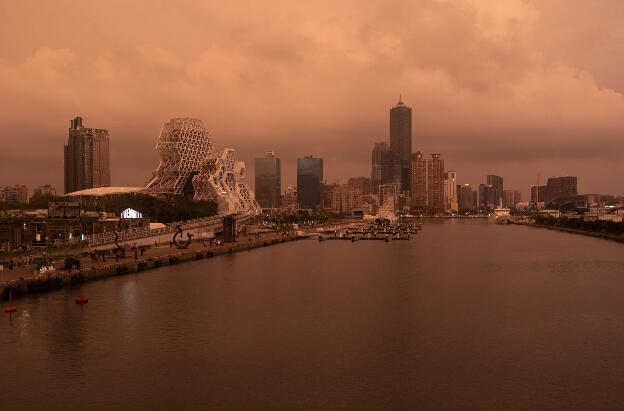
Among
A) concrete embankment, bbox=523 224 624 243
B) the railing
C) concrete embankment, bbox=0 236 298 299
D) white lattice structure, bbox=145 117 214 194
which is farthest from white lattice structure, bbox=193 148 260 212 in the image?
concrete embankment, bbox=523 224 624 243

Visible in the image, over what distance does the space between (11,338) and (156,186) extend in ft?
310

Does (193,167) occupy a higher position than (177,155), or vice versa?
(177,155)

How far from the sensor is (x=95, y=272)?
46938mm

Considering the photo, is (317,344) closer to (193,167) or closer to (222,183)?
(222,183)

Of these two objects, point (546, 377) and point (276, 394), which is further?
point (546, 377)

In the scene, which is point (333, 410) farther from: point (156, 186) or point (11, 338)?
point (156, 186)

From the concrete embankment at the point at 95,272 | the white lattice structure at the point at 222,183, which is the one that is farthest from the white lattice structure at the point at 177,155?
the concrete embankment at the point at 95,272

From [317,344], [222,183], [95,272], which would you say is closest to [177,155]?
[222,183]

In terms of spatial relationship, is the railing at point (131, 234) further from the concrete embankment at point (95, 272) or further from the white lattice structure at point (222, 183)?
the white lattice structure at point (222, 183)

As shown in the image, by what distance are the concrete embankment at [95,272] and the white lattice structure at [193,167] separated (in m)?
49.3

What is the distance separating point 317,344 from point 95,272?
2633cm

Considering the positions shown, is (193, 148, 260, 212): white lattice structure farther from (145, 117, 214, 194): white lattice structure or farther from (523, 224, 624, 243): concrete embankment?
(523, 224, 624, 243): concrete embankment

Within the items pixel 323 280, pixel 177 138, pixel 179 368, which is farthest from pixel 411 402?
pixel 177 138

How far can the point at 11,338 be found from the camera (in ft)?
92.8
